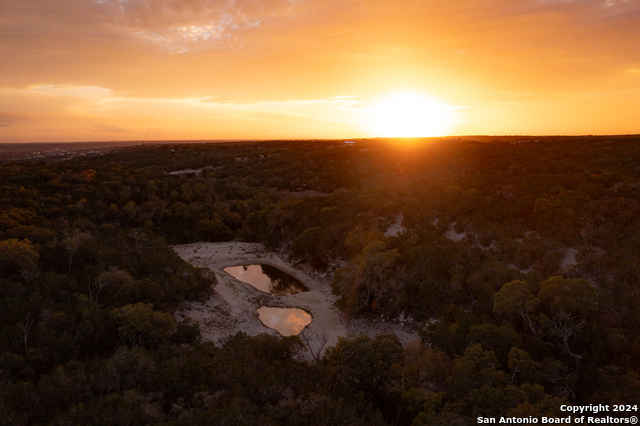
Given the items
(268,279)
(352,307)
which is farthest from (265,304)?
(352,307)

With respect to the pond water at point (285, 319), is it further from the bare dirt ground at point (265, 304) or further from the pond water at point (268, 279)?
the pond water at point (268, 279)

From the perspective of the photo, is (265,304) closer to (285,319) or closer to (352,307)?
(285,319)

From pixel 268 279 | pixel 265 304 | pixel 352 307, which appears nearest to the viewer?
pixel 352 307

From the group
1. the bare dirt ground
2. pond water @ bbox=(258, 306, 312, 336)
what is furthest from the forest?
pond water @ bbox=(258, 306, 312, 336)

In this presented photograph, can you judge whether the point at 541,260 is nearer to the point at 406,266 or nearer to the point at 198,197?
the point at 406,266

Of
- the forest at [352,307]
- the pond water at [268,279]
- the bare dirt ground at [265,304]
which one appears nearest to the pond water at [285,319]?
the bare dirt ground at [265,304]

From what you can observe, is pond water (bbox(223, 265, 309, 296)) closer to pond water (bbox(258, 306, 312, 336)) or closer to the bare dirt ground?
the bare dirt ground
